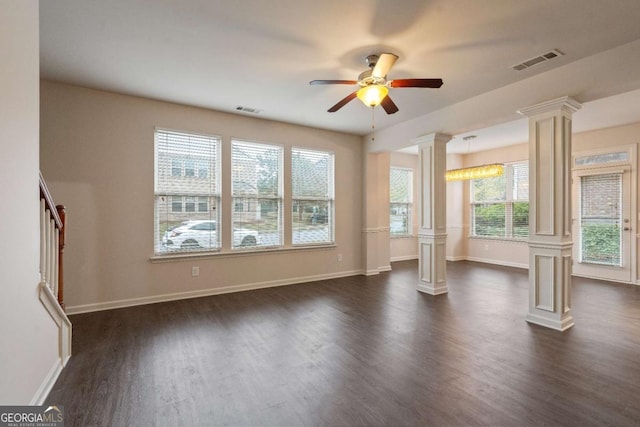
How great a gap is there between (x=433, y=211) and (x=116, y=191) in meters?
4.63

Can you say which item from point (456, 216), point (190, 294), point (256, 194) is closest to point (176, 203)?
point (256, 194)

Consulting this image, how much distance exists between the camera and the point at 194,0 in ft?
7.39

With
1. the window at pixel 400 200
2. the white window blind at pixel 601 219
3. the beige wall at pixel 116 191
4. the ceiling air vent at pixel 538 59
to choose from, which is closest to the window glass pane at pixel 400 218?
the window at pixel 400 200

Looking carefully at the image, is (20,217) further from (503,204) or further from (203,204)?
(503,204)

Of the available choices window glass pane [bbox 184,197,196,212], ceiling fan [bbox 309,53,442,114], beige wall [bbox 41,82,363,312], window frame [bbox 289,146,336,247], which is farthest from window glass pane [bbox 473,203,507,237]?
window glass pane [bbox 184,197,196,212]

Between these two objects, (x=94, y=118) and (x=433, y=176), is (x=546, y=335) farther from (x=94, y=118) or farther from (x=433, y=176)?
(x=94, y=118)

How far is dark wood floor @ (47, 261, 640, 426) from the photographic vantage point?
1893mm

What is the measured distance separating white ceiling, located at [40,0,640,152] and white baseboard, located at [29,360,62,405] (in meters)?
2.80

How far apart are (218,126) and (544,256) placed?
4.77m

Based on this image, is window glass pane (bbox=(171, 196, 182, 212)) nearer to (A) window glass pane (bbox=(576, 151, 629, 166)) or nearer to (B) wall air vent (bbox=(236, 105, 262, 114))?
(B) wall air vent (bbox=(236, 105, 262, 114))

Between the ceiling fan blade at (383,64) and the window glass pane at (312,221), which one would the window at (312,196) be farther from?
the ceiling fan blade at (383,64)

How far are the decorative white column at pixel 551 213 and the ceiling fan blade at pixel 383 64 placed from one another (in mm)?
1880

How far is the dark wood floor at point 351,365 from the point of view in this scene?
189 cm

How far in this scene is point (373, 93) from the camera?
297cm
